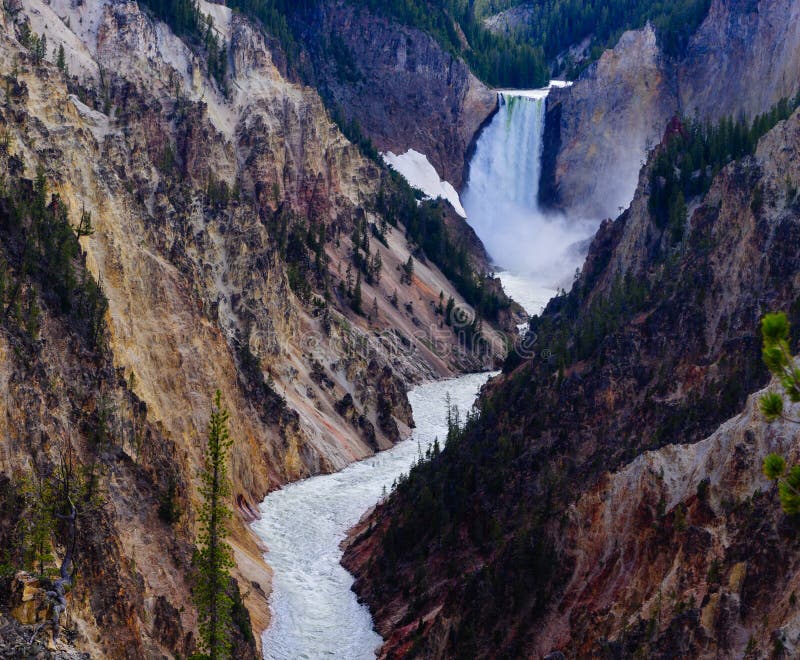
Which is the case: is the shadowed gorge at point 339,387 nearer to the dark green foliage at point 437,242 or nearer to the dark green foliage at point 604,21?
the dark green foliage at point 437,242

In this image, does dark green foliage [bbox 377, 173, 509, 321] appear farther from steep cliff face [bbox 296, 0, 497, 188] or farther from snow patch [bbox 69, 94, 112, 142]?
snow patch [bbox 69, 94, 112, 142]

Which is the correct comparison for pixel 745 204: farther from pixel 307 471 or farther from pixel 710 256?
pixel 307 471

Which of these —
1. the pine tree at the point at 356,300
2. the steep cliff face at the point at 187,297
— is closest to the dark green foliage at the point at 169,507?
the steep cliff face at the point at 187,297

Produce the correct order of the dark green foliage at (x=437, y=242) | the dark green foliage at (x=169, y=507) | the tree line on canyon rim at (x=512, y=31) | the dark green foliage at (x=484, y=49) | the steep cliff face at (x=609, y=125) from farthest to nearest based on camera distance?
the dark green foliage at (x=484, y=49)
the steep cliff face at (x=609, y=125)
the tree line on canyon rim at (x=512, y=31)
the dark green foliage at (x=437, y=242)
the dark green foliage at (x=169, y=507)

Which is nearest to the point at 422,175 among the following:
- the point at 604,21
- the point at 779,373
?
the point at 604,21

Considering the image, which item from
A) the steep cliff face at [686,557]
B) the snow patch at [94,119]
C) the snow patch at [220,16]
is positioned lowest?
the steep cliff face at [686,557]

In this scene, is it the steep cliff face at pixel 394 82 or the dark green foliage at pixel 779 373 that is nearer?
the dark green foliage at pixel 779 373

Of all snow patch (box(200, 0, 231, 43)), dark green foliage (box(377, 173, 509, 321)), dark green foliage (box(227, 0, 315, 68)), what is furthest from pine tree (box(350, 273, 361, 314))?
dark green foliage (box(227, 0, 315, 68))
